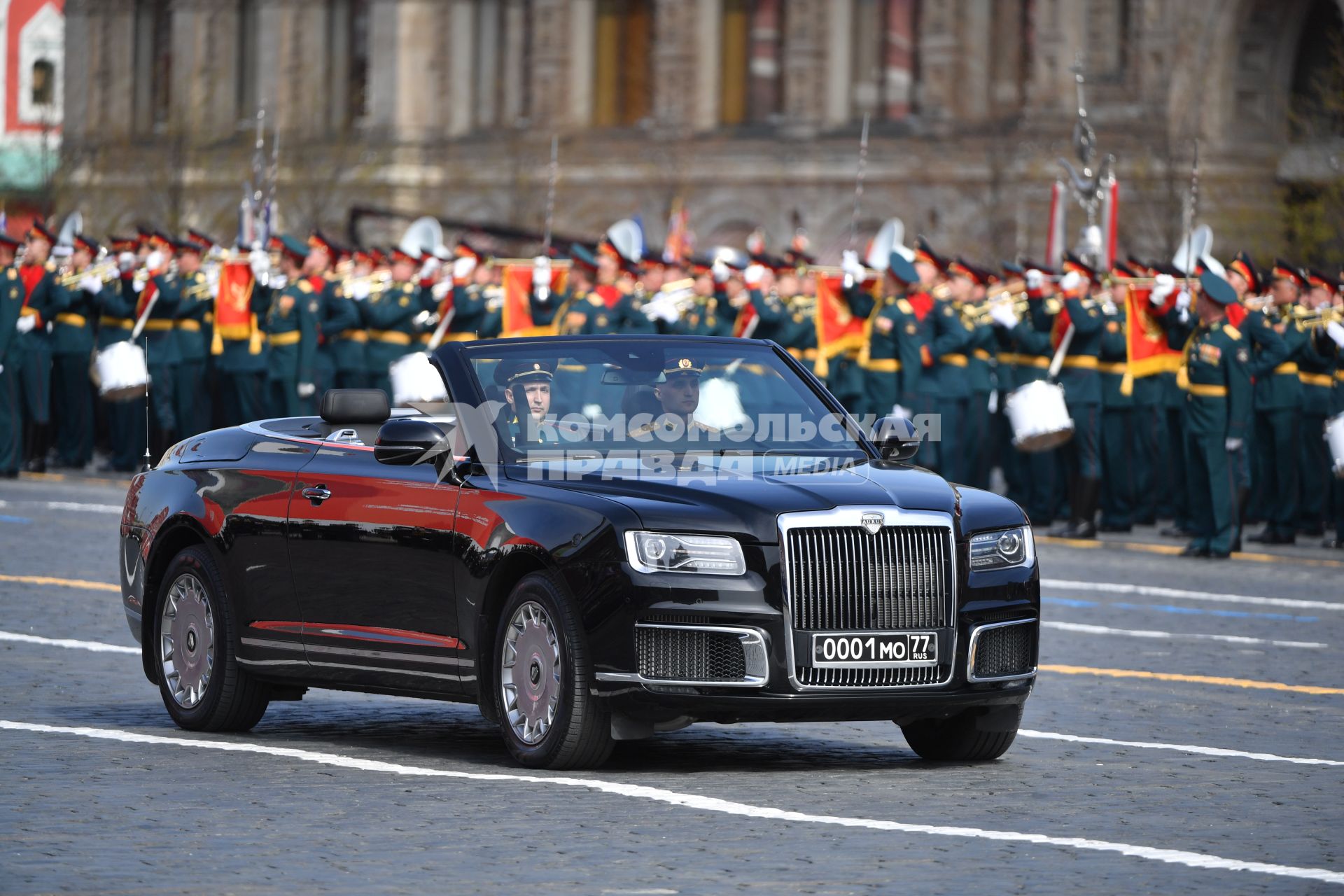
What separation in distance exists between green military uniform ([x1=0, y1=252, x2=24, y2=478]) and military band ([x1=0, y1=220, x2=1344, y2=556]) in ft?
0.07

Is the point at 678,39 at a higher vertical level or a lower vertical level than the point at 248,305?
higher

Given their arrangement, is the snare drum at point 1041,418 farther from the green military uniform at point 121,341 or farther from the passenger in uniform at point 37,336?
the passenger in uniform at point 37,336

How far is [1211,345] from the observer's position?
73.3 feet

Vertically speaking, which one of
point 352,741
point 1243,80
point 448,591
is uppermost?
point 1243,80

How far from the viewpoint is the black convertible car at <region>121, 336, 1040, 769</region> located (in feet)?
32.1

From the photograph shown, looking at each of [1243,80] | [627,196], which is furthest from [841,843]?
[627,196]

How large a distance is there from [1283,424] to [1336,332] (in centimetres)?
91

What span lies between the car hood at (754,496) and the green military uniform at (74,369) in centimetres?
2089

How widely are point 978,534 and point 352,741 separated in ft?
8.62

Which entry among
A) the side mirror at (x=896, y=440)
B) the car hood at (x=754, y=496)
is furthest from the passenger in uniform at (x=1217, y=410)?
the car hood at (x=754, y=496)

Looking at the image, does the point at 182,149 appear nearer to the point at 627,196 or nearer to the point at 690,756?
the point at 627,196

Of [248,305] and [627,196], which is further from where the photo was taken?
[627,196]

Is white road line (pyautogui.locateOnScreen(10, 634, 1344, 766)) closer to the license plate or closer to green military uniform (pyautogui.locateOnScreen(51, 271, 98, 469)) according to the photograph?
the license plate

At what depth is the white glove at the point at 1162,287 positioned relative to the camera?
2450cm
